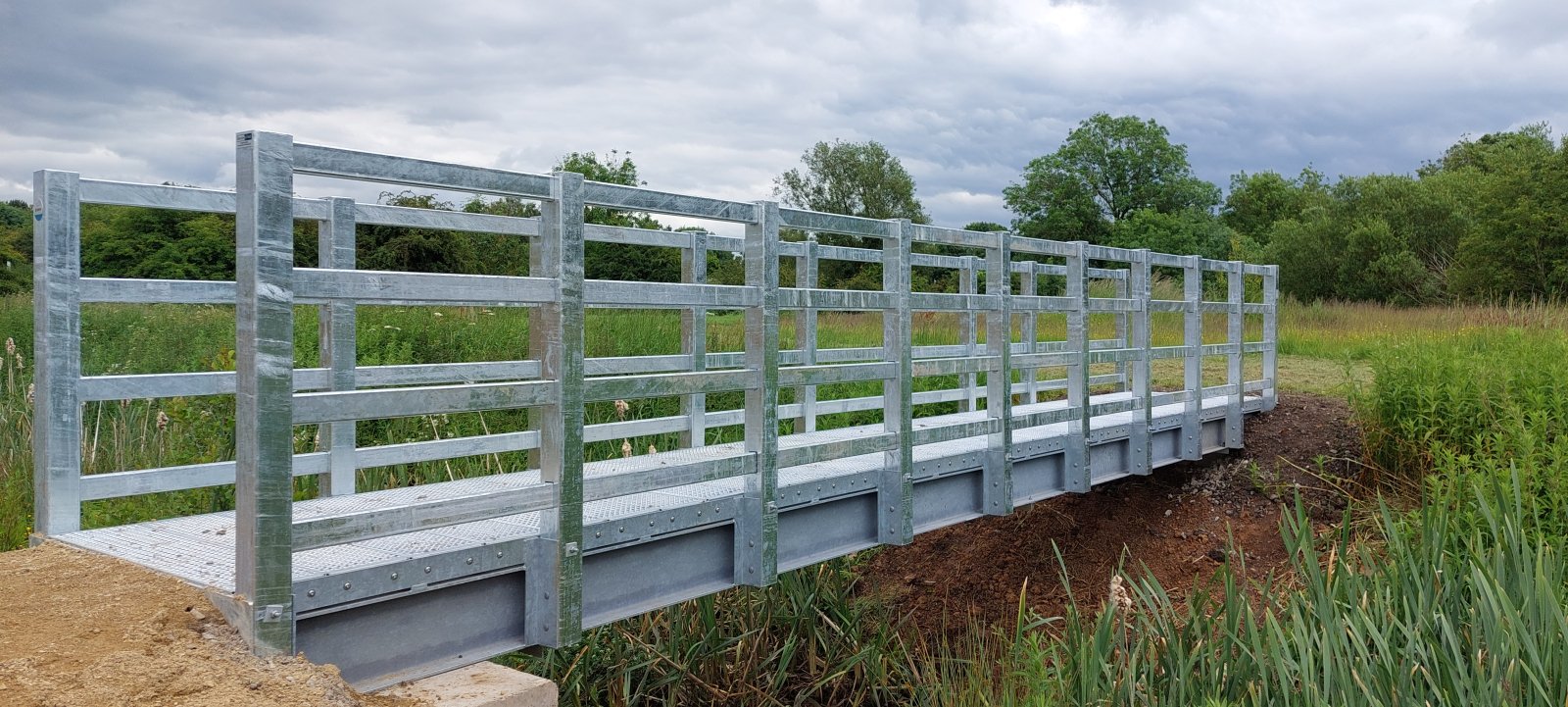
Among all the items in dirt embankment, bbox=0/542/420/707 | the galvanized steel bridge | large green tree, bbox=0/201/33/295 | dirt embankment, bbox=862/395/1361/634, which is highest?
large green tree, bbox=0/201/33/295

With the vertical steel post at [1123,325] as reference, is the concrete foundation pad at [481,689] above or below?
below

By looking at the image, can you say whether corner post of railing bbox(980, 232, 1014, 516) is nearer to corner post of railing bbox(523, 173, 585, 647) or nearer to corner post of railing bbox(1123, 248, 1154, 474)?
corner post of railing bbox(1123, 248, 1154, 474)

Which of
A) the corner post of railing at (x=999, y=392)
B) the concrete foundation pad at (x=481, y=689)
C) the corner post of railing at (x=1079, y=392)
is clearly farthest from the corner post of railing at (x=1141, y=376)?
the concrete foundation pad at (x=481, y=689)

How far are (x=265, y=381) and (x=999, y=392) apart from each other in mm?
4549

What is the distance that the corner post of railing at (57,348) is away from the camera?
16.4 ft

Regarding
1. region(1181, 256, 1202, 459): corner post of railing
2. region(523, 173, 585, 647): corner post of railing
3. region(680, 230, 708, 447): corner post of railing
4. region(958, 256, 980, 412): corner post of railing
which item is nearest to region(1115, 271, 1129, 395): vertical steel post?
region(1181, 256, 1202, 459): corner post of railing

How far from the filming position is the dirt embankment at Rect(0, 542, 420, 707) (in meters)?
3.43

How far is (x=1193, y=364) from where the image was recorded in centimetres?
988

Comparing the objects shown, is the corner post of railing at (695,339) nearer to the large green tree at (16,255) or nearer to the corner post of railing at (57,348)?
the corner post of railing at (57,348)

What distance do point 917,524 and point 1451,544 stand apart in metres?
3.36

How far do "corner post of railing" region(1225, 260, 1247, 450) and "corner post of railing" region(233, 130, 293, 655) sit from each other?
28.1 ft

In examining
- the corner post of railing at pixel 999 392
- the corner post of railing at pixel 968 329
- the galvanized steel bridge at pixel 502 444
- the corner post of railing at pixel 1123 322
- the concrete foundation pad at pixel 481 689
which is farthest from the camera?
the corner post of railing at pixel 1123 322

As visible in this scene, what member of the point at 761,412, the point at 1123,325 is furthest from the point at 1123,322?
the point at 761,412

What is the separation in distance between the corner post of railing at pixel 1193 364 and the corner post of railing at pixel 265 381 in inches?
304
